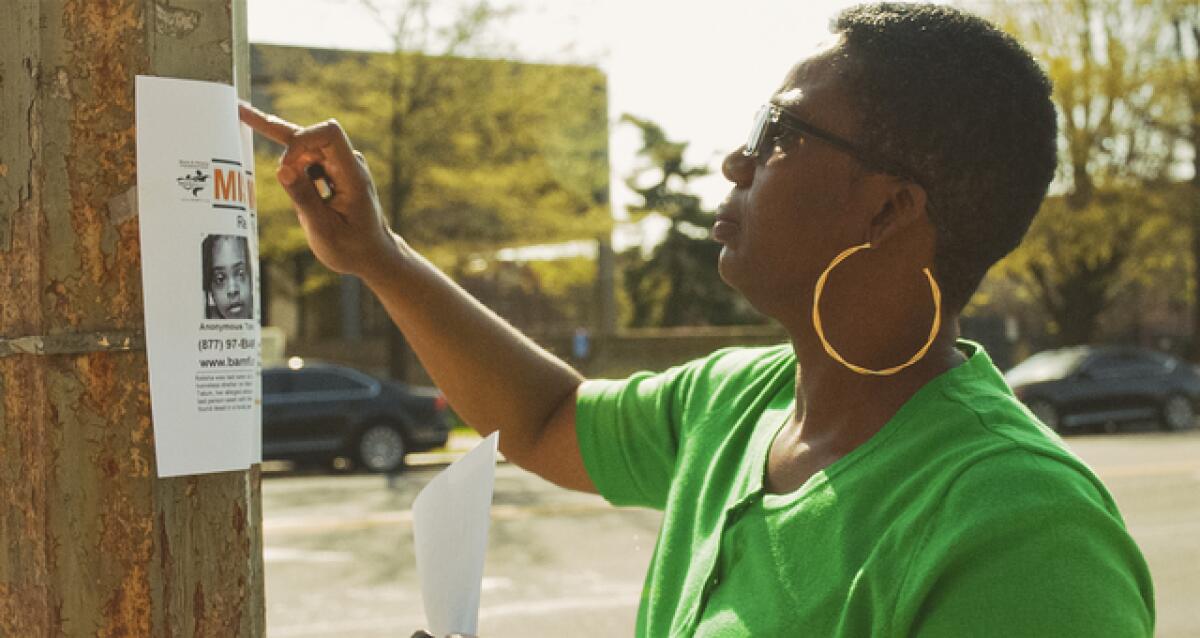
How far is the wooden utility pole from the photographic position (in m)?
1.56

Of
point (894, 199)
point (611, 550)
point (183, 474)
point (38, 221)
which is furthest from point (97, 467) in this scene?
point (611, 550)

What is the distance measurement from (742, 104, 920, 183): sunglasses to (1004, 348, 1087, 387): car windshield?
61.0ft

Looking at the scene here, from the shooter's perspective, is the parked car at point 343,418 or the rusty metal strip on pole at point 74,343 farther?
the parked car at point 343,418

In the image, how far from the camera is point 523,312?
2773cm

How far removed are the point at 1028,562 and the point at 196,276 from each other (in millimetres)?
1025

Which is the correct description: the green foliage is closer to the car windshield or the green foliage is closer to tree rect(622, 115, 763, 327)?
the car windshield

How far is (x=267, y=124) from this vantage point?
1907 mm

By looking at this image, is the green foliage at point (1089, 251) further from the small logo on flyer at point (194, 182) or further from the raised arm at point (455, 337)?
the small logo on flyer at point (194, 182)

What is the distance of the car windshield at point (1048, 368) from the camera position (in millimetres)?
19719

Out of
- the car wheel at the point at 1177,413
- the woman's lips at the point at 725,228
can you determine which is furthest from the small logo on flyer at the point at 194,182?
the car wheel at the point at 1177,413

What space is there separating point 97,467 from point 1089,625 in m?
1.13

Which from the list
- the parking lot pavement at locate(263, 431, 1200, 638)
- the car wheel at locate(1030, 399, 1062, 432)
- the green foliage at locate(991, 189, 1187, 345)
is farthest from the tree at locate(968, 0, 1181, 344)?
the parking lot pavement at locate(263, 431, 1200, 638)

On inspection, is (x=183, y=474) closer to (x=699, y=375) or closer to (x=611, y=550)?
(x=699, y=375)

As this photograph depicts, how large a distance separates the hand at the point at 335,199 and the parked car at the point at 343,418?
42.4ft
